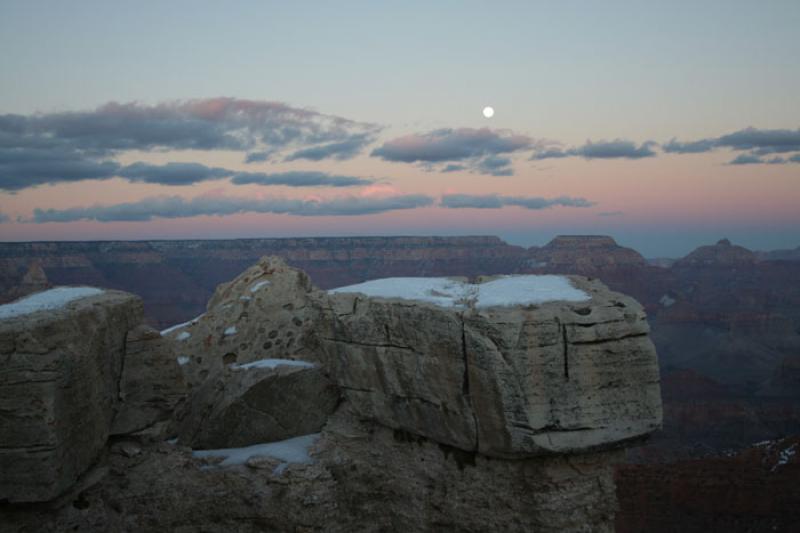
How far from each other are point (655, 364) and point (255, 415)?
23.4ft

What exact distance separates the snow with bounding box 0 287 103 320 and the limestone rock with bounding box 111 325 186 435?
3.89 ft

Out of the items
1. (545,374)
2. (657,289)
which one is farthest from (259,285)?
(657,289)

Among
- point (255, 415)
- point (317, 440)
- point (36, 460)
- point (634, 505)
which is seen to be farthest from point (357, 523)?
point (634, 505)

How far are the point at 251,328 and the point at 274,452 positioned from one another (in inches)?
127

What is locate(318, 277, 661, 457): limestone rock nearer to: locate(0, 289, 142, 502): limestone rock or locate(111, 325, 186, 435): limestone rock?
locate(0, 289, 142, 502): limestone rock

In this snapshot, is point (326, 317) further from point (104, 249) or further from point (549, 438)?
point (104, 249)

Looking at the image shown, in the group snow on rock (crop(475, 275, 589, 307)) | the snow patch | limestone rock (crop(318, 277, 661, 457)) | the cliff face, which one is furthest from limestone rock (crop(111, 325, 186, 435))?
the snow patch

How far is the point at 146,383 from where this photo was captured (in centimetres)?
1335

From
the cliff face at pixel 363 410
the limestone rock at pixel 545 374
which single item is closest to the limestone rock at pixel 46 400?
the cliff face at pixel 363 410

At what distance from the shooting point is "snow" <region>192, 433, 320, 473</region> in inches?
494

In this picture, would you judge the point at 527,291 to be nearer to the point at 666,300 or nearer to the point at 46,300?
the point at 46,300

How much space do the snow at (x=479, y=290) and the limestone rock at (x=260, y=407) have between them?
1920mm

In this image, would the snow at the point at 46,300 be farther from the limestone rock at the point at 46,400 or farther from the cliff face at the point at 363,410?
the cliff face at the point at 363,410

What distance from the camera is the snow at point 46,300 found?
11.0 m
